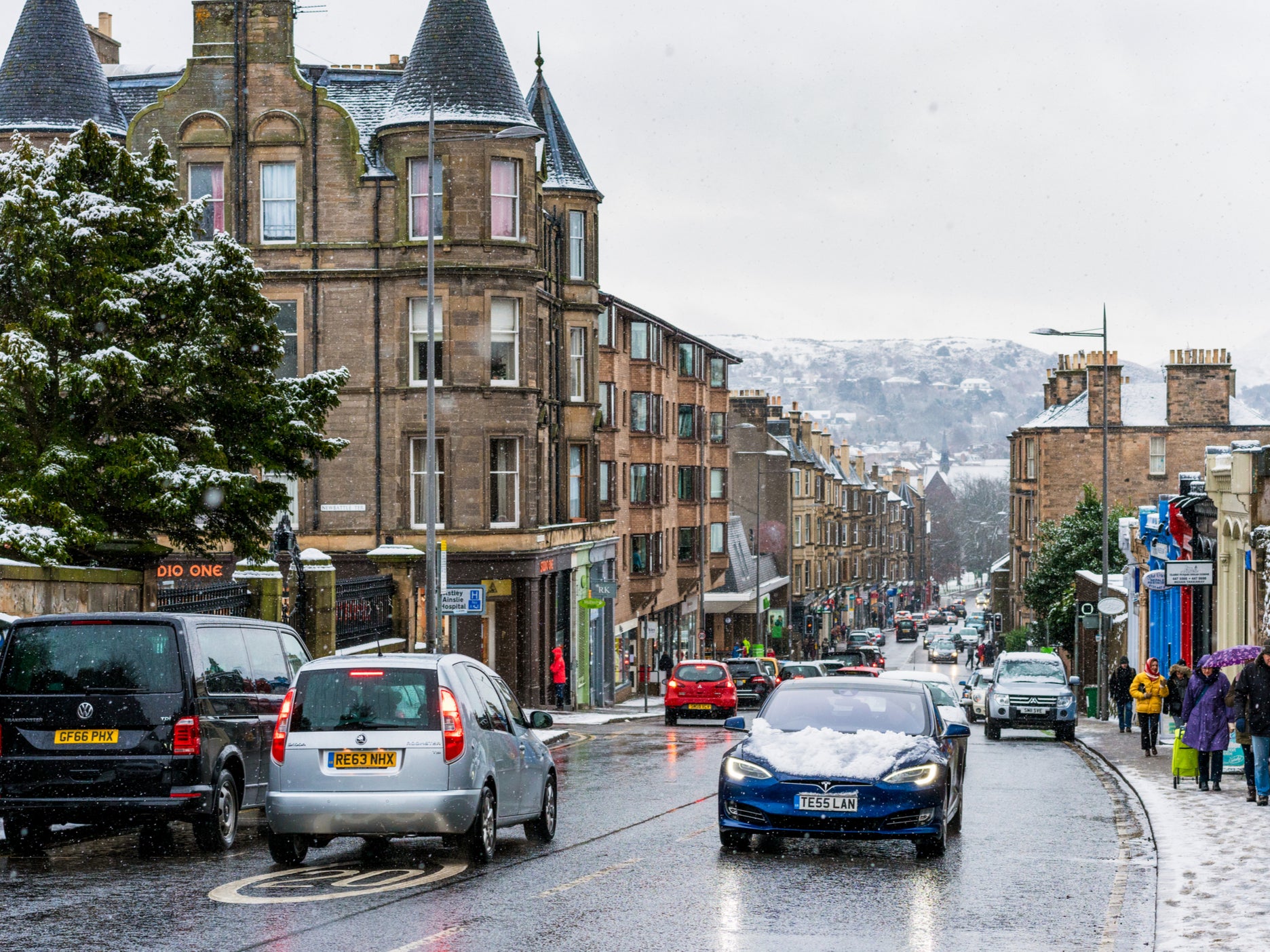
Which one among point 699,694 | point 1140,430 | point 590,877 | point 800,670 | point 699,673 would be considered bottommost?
point 699,694

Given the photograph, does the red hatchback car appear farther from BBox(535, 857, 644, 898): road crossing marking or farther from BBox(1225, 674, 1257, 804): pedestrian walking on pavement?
BBox(535, 857, 644, 898): road crossing marking

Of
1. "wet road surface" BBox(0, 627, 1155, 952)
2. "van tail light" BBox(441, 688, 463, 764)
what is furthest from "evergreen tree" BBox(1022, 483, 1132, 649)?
"van tail light" BBox(441, 688, 463, 764)

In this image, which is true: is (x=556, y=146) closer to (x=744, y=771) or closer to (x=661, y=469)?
(x=661, y=469)

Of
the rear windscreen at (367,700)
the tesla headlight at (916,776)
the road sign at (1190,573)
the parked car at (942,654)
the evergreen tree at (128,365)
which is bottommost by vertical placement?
the parked car at (942,654)

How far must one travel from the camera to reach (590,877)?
1265 centimetres

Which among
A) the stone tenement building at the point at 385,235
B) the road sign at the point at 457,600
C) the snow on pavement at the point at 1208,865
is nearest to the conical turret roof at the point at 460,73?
the stone tenement building at the point at 385,235

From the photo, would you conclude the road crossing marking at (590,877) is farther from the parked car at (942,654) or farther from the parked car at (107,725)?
the parked car at (942,654)

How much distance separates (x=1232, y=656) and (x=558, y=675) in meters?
25.1

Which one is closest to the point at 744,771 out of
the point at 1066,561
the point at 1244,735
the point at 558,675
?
the point at 1244,735

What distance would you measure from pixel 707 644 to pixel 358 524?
38.3 metres

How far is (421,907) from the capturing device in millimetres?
11109

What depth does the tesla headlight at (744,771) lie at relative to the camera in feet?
44.8

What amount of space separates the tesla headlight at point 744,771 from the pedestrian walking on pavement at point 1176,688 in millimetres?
11406

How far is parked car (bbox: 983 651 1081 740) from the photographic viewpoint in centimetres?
3419
